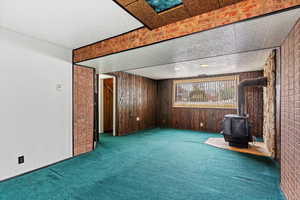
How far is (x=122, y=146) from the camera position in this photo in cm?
381

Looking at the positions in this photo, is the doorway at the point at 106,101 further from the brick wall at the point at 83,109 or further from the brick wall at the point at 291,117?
the brick wall at the point at 291,117

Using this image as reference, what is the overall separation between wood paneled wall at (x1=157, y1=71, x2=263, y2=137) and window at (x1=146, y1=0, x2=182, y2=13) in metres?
4.65

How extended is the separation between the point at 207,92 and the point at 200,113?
0.90 metres

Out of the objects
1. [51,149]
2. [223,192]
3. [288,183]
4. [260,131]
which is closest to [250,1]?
[288,183]

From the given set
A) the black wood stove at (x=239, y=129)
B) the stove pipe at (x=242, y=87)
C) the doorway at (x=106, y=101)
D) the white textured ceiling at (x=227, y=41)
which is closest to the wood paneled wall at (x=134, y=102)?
the doorway at (x=106, y=101)

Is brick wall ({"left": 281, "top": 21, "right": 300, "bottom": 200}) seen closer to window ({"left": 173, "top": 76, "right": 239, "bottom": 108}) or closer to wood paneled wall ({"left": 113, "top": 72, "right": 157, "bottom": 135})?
window ({"left": 173, "top": 76, "right": 239, "bottom": 108})

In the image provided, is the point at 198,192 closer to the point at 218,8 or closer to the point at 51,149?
the point at 218,8

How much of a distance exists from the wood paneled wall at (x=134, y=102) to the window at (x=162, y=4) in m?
3.60

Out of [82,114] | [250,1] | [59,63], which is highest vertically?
[250,1]

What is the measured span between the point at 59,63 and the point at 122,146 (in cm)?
243

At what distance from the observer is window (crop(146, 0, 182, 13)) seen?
4.78ft

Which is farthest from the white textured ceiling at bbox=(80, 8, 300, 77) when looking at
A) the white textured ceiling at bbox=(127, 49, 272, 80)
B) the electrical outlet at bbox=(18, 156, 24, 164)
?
the electrical outlet at bbox=(18, 156, 24, 164)

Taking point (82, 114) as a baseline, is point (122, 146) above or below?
below

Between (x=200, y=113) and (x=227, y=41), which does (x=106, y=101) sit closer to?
(x=200, y=113)
